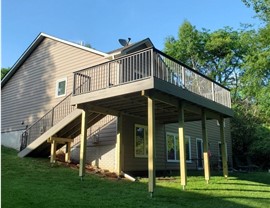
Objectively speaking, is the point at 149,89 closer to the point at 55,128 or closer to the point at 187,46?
the point at 55,128

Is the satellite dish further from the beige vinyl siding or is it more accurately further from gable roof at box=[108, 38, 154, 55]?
the beige vinyl siding

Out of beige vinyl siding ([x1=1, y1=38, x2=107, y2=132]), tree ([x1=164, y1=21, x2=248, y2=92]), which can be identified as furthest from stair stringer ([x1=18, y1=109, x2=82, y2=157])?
tree ([x1=164, y1=21, x2=248, y2=92])

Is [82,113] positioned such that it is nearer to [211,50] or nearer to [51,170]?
[51,170]

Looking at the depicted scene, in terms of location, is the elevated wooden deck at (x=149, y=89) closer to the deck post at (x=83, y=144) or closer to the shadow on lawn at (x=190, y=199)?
the deck post at (x=83, y=144)

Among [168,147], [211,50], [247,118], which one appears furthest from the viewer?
[211,50]

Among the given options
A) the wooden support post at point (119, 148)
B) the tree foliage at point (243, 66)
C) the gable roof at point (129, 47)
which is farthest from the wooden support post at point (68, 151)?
the tree foliage at point (243, 66)

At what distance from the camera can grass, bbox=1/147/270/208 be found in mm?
7137

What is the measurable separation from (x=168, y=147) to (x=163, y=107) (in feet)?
16.9

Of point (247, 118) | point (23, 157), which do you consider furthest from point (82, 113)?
point (247, 118)

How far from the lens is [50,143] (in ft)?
45.5

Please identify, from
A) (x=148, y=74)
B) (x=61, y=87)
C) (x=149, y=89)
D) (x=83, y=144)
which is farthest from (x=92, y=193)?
(x=61, y=87)

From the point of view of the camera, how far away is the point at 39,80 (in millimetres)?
18297

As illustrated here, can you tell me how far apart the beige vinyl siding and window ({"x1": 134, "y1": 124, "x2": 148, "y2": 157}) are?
3810 mm

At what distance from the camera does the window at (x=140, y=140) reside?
14.4m
